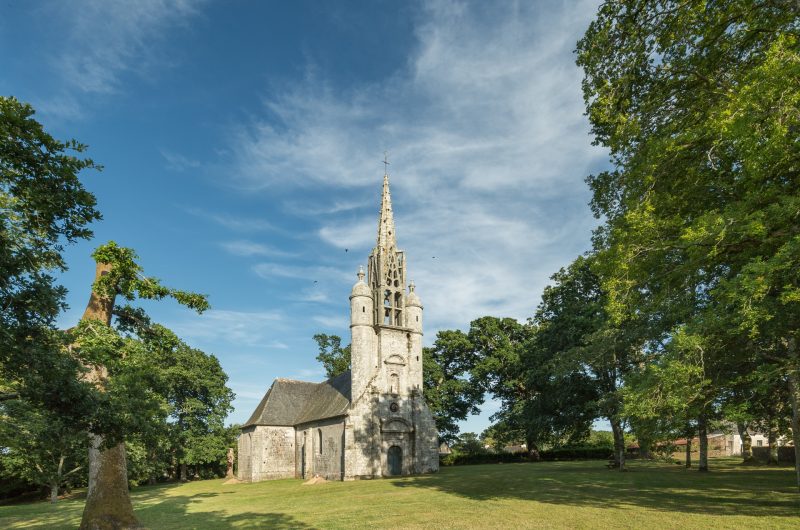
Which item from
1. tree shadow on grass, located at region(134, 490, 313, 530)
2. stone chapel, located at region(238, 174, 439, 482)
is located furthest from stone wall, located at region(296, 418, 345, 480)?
tree shadow on grass, located at region(134, 490, 313, 530)

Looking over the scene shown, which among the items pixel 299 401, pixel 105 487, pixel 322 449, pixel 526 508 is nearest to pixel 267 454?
pixel 299 401

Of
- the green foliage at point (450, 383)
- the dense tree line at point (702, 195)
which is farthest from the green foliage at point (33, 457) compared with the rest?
the green foliage at point (450, 383)

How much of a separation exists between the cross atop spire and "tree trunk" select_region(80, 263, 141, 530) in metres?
28.6

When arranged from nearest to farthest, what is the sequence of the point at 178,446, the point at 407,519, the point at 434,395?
1. the point at 407,519
2. the point at 178,446
3. the point at 434,395

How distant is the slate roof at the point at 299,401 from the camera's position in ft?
136

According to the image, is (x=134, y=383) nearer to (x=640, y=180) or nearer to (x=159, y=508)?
(x=159, y=508)

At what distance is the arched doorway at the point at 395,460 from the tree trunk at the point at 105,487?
2469 centimetres

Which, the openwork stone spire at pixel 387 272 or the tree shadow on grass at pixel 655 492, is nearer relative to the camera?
the tree shadow on grass at pixel 655 492

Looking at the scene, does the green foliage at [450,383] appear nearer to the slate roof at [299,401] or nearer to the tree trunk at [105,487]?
the slate roof at [299,401]

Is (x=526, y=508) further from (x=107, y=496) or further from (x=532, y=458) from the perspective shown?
(x=532, y=458)

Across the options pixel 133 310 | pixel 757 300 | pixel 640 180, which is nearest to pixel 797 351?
pixel 757 300

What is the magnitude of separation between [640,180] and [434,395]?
39759 millimetres

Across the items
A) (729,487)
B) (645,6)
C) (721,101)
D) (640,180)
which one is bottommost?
(729,487)

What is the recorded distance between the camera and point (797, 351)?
41.6 feet
